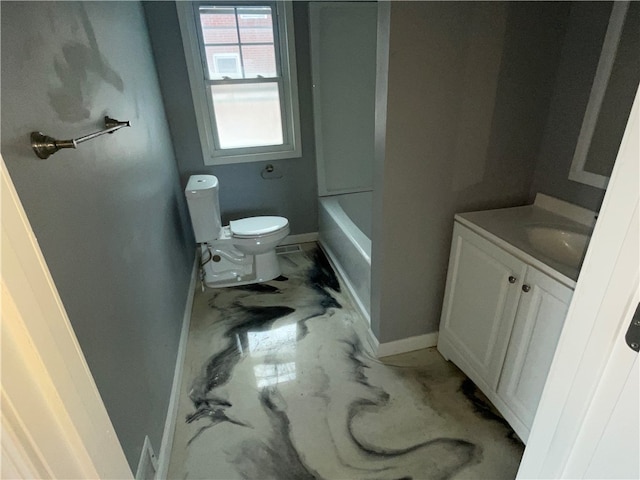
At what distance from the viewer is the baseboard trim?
3.29 meters

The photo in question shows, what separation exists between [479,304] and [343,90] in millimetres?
2038

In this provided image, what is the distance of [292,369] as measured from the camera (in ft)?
Result: 6.13

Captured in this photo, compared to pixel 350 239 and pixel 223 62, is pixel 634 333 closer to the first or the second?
pixel 350 239

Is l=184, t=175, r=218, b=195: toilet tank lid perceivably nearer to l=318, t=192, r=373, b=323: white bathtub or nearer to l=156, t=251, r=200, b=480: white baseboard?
l=156, t=251, r=200, b=480: white baseboard

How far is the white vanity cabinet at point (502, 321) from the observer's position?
1253 millimetres

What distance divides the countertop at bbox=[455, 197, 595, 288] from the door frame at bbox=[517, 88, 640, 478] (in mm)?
504

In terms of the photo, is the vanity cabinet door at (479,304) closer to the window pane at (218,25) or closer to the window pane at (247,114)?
the window pane at (247,114)

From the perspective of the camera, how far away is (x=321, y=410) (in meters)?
1.63

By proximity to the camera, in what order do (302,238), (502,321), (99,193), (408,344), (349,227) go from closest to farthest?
(99,193) < (502,321) < (408,344) < (349,227) < (302,238)

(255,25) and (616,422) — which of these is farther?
(255,25)

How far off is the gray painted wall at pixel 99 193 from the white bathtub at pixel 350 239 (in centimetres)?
111

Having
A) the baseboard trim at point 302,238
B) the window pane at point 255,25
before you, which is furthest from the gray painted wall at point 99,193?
the baseboard trim at point 302,238

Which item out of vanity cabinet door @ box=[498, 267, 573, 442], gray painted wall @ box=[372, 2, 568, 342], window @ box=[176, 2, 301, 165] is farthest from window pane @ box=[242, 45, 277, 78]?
vanity cabinet door @ box=[498, 267, 573, 442]

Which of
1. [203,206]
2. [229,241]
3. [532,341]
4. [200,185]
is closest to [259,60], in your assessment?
[200,185]
